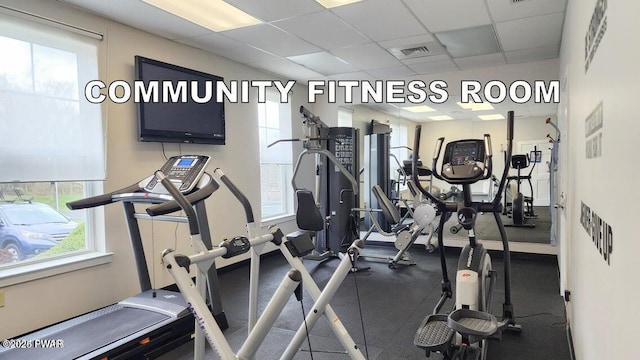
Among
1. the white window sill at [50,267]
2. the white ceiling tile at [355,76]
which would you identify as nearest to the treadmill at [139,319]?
the white window sill at [50,267]

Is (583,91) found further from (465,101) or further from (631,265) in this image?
(465,101)

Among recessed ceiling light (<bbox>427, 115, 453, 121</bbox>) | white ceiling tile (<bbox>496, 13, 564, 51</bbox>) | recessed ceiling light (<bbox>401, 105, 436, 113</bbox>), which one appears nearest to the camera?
white ceiling tile (<bbox>496, 13, 564, 51</bbox>)

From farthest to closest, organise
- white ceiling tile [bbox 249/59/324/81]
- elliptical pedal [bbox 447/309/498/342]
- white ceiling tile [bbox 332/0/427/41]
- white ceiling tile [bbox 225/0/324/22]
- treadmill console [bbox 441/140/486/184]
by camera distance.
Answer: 1. white ceiling tile [bbox 249/59/324/81]
2. white ceiling tile [bbox 332/0/427/41]
3. white ceiling tile [bbox 225/0/324/22]
4. treadmill console [bbox 441/140/486/184]
5. elliptical pedal [bbox 447/309/498/342]

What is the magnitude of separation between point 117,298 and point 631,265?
3837 millimetres

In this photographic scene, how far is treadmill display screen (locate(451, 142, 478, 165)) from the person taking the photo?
2.75 meters

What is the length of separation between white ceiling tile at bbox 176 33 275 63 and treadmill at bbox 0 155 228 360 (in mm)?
1708

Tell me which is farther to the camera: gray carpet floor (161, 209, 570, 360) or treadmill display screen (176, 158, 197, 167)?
treadmill display screen (176, 158, 197, 167)

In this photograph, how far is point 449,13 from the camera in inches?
139

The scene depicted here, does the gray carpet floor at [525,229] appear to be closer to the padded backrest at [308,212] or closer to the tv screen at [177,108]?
the padded backrest at [308,212]

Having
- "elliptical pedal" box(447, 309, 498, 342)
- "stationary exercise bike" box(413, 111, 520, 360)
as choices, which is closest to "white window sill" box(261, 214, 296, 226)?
"stationary exercise bike" box(413, 111, 520, 360)

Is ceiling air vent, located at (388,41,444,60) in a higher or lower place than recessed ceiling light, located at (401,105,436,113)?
higher

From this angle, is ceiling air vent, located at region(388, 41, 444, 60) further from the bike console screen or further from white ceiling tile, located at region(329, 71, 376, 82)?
the bike console screen

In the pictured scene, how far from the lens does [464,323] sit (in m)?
2.29

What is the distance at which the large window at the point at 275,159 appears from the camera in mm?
5730
